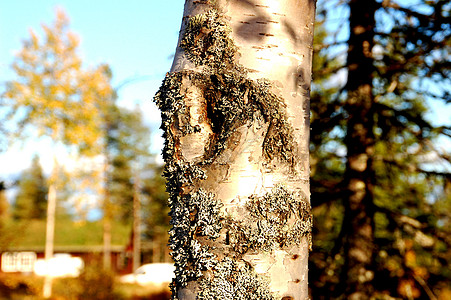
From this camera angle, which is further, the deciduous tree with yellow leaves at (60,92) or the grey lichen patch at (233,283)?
the deciduous tree with yellow leaves at (60,92)

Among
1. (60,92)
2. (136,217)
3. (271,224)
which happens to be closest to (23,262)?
(136,217)

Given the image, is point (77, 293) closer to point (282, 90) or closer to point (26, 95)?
point (26, 95)

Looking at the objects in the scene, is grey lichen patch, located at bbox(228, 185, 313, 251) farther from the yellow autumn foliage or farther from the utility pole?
the utility pole

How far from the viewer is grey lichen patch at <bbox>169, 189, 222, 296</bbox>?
1.20m

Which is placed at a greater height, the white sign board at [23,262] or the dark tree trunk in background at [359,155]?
the dark tree trunk in background at [359,155]

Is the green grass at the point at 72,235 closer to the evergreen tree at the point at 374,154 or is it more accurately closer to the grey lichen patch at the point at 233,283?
the evergreen tree at the point at 374,154

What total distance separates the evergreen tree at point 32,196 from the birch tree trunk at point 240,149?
53374 mm

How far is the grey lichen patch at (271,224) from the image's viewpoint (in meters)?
1.20

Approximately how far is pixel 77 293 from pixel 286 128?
16449mm

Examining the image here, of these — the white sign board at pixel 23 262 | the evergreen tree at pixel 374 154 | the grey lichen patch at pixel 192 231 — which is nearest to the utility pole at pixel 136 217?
the white sign board at pixel 23 262

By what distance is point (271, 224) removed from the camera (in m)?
1.24

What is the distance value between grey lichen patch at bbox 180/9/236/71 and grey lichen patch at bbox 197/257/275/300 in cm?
60

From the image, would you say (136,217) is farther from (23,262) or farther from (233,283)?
(233,283)

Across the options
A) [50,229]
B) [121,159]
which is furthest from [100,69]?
[121,159]
